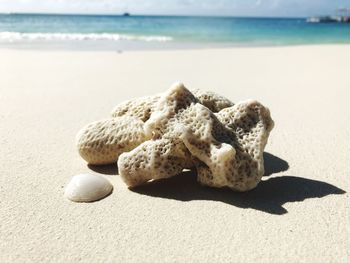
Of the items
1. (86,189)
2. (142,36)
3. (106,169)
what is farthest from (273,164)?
(142,36)

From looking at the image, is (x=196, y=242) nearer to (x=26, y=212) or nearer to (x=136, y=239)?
(x=136, y=239)

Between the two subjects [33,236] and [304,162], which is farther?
[304,162]

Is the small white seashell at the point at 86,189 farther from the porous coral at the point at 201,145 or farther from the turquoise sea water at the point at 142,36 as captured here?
the turquoise sea water at the point at 142,36

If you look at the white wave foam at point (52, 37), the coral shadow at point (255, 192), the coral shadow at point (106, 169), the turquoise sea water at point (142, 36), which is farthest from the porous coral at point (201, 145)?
the white wave foam at point (52, 37)

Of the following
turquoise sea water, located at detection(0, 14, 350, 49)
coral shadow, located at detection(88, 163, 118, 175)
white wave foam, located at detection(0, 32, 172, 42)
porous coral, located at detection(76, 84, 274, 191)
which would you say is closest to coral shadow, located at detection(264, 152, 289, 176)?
porous coral, located at detection(76, 84, 274, 191)

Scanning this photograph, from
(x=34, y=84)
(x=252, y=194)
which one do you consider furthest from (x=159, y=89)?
(x=252, y=194)

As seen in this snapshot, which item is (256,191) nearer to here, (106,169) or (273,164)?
(273,164)

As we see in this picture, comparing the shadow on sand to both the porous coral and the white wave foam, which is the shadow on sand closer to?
the porous coral
